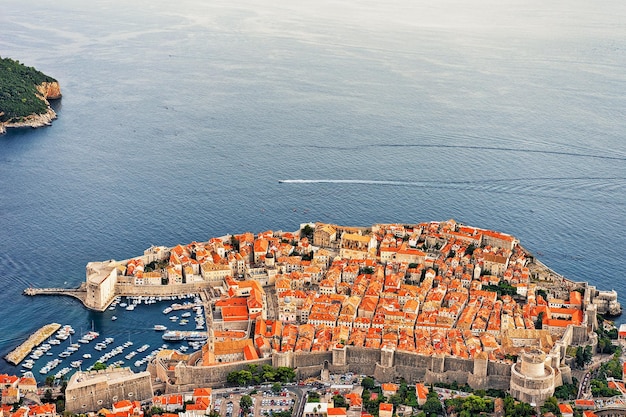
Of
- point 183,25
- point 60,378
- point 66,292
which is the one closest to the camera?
point 60,378

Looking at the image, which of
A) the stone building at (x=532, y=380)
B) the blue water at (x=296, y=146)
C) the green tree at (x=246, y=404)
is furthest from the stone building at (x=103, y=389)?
the stone building at (x=532, y=380)

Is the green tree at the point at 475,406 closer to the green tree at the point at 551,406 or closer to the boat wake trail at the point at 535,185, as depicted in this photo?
the green tree at the point at 551,406

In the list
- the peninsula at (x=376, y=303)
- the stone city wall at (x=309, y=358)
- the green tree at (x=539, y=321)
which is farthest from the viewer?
the green tree at (x=539, y=321)

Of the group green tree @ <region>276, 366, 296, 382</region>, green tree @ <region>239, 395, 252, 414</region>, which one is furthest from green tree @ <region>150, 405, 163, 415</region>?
green tree @ <region>276, 366, 296, 382</region>

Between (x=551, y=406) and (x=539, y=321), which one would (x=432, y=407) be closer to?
(x=551, y=406)

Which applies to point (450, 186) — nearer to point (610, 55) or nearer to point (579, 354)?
point (579, 354)

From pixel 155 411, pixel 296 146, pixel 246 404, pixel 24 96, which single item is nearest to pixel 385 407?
pixel 246 404

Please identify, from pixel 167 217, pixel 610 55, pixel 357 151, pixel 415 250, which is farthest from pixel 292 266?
pixel 610 55
